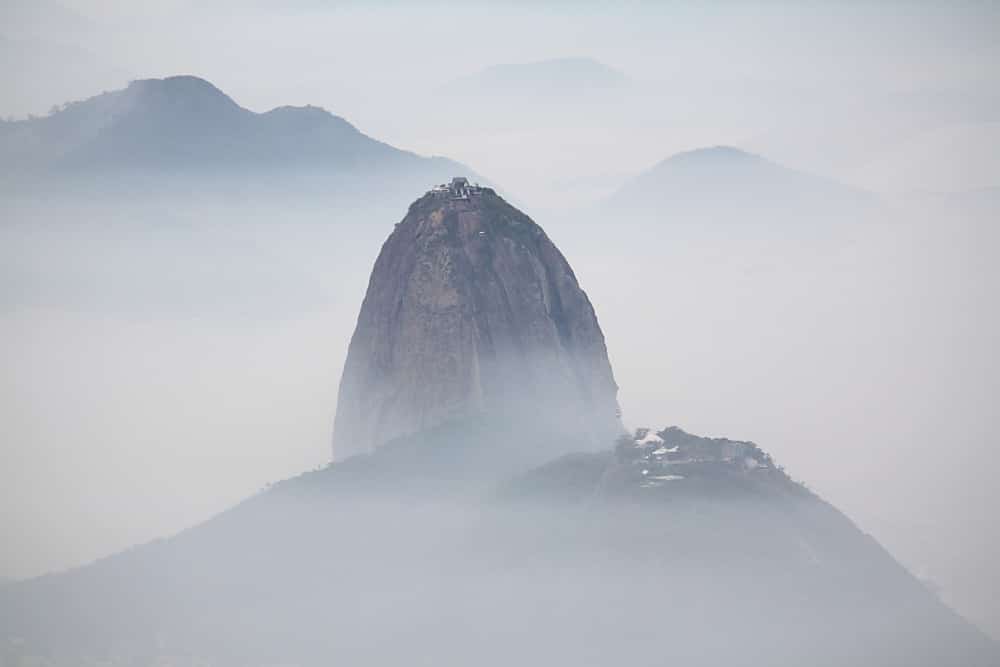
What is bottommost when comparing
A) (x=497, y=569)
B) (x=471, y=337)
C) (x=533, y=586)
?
(x=533, y=586)

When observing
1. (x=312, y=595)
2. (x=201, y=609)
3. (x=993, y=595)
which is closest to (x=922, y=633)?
(x=993, y=595)

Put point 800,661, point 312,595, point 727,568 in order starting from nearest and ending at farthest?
point 800,661 → point 727,568 → point 312,595

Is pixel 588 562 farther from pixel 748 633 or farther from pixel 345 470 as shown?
pixel 345 470

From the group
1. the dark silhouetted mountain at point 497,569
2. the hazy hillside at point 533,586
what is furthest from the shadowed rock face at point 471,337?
the hazy hillside at point 533,586

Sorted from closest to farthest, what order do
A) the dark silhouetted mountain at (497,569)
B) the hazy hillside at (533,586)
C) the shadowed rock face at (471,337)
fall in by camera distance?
1. the hazy hillside at (533,586)
2. the dark silhouetted mountain at (497,569)
3. the shadowed rock face at (471,337)

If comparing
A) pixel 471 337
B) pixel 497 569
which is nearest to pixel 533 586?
pixel 497 569

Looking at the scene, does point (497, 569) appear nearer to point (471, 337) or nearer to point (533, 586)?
point (533, 586)

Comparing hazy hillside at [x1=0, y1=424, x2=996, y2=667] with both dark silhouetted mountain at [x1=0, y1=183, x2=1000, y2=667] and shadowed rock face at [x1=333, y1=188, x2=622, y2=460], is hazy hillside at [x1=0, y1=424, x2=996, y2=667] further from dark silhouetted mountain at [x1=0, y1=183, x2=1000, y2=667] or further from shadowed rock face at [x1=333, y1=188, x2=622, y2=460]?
shadowed rock face at [x1=333, y1=188, x2=622, y2=460]

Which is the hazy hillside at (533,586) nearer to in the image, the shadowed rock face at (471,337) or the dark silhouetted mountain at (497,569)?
the dark silhouetted mountain at (497,569)

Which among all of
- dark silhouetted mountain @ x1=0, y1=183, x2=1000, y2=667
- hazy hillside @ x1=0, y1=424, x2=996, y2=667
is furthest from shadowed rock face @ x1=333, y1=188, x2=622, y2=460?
hazy hillside @ x1=0, y1=424, x2=996, y2=667
